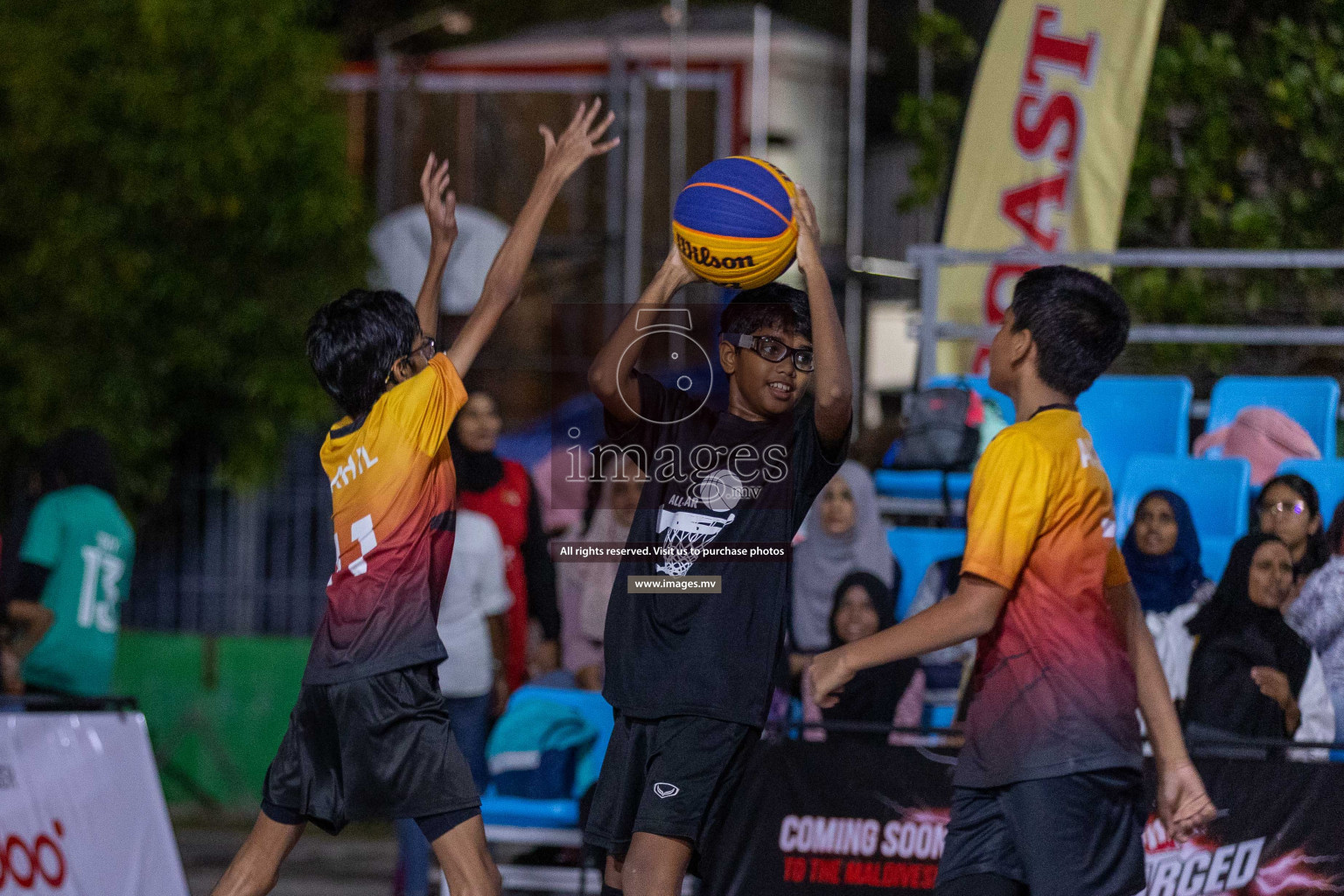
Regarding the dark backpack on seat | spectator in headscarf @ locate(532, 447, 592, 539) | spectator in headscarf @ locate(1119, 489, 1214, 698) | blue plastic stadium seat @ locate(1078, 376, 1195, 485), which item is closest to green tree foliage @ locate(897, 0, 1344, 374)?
blue plastic stadium seat @ locate(1078, 376, 1195, 485)

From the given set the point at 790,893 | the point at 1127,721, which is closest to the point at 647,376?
the point at 1127,721

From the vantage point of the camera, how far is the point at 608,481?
6.93 metres

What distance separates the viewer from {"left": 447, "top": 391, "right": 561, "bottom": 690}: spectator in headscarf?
7.41 m

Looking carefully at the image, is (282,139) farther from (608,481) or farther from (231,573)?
(608,481)

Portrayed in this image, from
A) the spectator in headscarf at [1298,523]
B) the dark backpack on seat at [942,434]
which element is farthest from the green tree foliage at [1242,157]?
the spectator in headscarf at [1298,523]

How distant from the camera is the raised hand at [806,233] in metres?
4.14

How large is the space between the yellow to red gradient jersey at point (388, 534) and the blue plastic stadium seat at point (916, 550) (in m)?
3.69

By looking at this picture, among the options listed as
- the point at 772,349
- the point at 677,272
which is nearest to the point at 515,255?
the point at 677,272

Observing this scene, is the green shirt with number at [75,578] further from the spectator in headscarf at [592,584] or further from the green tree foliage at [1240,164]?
the green tree foliage at [1240,164]

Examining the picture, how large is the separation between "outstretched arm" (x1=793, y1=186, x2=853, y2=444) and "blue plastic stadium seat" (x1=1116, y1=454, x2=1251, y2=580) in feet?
12.4

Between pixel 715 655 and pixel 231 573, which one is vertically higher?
pixel 715 655

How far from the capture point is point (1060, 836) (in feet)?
12.0

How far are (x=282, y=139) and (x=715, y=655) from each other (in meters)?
10.6

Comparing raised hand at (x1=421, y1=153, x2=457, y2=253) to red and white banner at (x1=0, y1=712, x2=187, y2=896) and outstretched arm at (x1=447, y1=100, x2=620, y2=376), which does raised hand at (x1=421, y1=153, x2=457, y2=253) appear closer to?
outstretched arm at (x1=447, y1=100, x2=620, y2=376)
